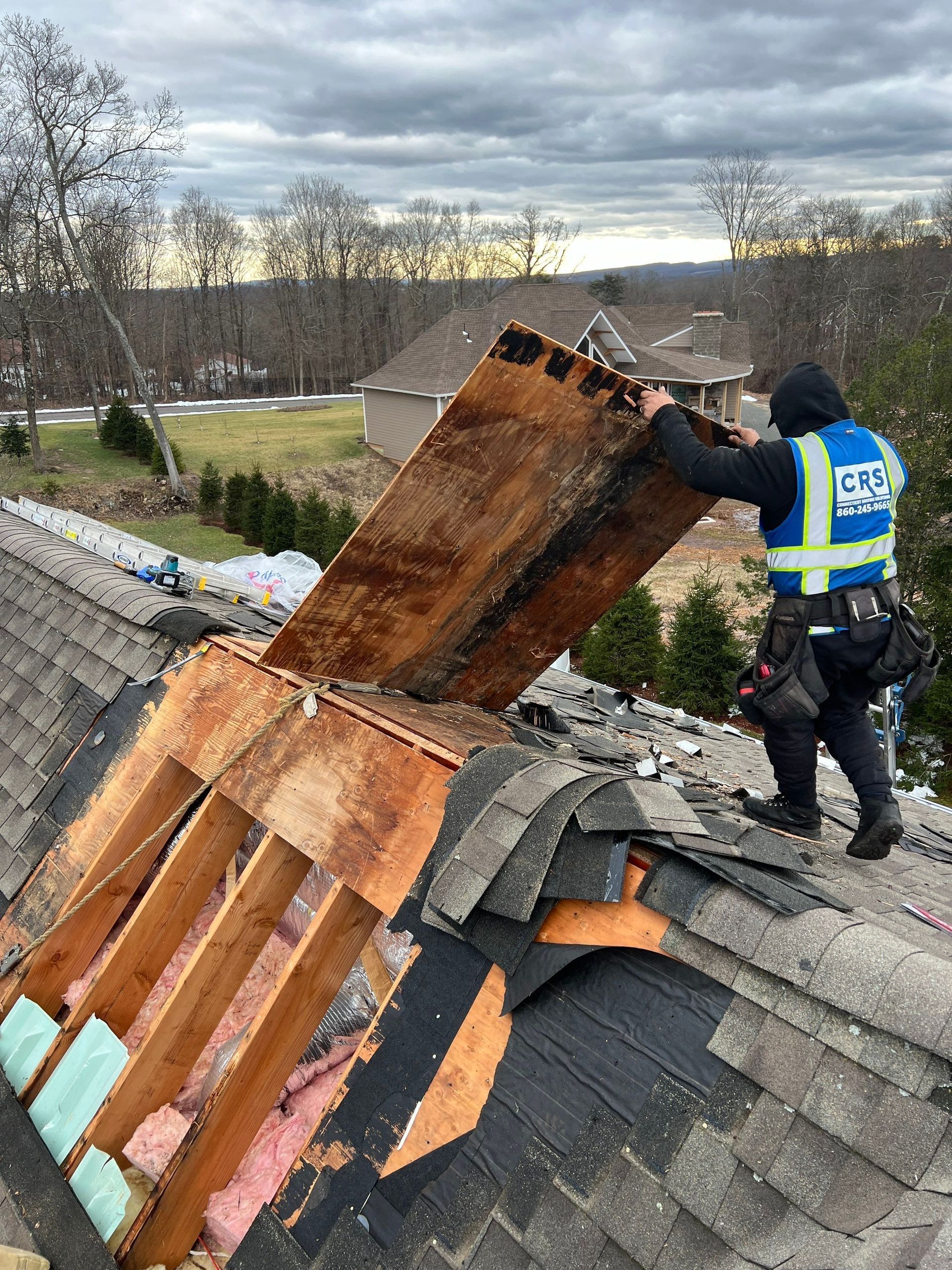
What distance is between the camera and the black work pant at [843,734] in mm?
3096

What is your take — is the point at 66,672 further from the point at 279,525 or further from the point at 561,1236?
the point at 279,525

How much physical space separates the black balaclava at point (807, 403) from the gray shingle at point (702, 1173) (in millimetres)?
2281

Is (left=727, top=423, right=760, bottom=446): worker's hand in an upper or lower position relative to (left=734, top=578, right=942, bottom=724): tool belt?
upper

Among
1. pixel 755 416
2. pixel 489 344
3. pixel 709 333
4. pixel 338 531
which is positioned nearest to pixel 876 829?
pixel 338 531

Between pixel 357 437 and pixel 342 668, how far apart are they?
33277mm

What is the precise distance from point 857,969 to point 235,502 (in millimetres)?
23324

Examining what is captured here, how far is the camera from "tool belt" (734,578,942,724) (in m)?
2.93

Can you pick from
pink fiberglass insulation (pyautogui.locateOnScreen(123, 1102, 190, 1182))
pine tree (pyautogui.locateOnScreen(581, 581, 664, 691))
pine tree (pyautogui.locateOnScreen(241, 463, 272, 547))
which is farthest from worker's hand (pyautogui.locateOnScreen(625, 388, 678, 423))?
pine tree (pyautogui.locateOnScreen(241, 463, 272, 547))

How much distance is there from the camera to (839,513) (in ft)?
9.48

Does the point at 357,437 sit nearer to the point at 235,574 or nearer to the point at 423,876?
the point at 235,574

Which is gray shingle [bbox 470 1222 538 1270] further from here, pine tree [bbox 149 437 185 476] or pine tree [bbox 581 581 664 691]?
pine tree [bbox 149 437 185 476]

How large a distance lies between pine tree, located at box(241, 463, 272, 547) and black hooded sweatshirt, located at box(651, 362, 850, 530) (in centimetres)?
2026

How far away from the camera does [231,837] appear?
3.20 m

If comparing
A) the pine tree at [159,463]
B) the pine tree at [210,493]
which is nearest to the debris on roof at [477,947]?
the pine tree at [210,493]
